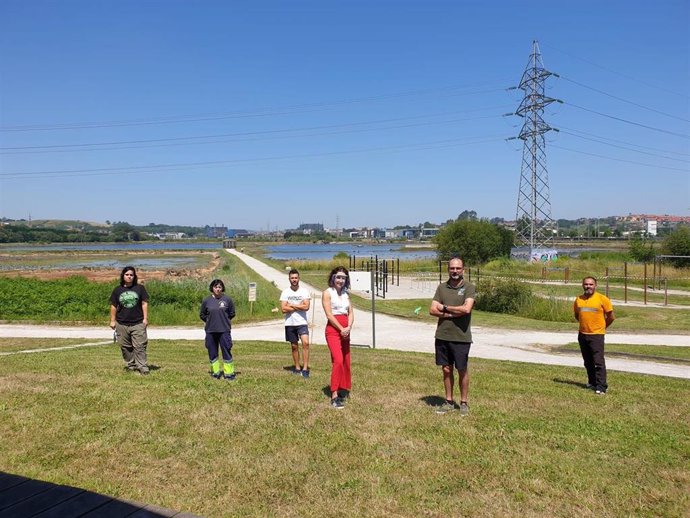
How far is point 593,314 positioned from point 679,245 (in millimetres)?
40909

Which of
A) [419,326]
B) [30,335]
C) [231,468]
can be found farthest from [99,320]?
[231,468]

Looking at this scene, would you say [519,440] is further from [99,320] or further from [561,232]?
[561,232]

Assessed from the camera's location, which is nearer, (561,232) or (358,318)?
(358,318)

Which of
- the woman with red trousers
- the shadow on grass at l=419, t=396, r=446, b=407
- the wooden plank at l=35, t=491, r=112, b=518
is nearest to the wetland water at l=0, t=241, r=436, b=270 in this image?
the shadow on grass at l=419, t=396, r=446, b=407

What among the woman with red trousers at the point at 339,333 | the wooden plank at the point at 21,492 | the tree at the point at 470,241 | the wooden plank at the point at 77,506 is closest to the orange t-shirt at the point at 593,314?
the woman with red trousers at the point at 339,333

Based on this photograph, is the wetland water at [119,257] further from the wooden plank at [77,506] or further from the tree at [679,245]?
the wooden plank at [77,506]

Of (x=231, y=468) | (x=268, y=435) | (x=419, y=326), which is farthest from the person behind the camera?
(x=419, y=326)

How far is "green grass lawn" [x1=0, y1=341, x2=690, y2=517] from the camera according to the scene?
448 cm

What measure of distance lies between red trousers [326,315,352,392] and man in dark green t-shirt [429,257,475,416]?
114cm

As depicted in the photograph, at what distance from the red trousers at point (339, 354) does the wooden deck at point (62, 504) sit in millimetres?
3164

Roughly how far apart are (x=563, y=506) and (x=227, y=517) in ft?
8.24

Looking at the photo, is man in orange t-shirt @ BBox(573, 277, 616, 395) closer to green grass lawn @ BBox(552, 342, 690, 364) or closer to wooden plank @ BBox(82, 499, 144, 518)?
green grass lawn @ BBox(552, 342, 690, 364)

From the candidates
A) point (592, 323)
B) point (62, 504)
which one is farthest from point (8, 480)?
point (592, 323)

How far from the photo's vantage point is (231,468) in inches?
196
